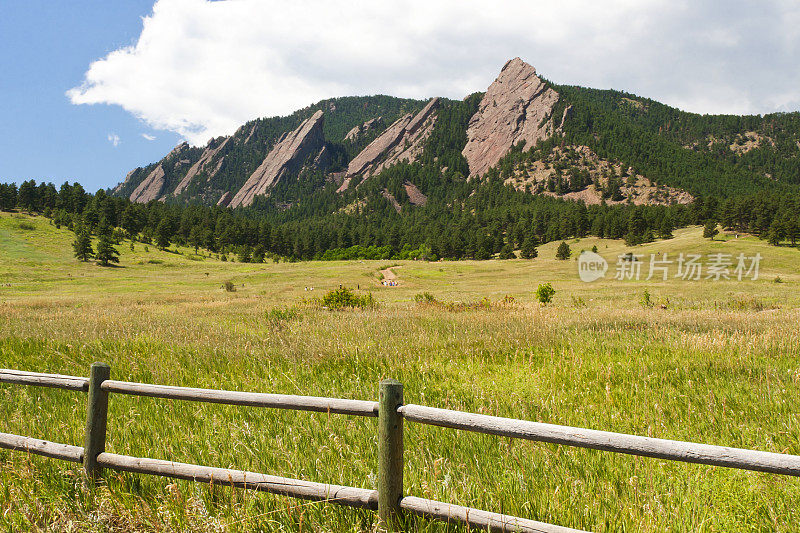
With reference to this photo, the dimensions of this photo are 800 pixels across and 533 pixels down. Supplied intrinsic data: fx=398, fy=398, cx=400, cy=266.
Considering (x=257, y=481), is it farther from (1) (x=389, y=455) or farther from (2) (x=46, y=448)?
(2) (x=46, y=448)

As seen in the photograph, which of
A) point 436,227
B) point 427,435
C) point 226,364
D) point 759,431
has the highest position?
point 436,227

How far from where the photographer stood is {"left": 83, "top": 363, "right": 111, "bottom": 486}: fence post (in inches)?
130

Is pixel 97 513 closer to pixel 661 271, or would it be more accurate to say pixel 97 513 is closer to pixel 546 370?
pixel 546 370

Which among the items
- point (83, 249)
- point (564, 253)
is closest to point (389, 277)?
point (564, 253)

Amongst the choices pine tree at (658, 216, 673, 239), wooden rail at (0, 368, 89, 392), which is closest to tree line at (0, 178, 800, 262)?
pine tree at (658, 216, 673, 239)

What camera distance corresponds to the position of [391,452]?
2.44 metres

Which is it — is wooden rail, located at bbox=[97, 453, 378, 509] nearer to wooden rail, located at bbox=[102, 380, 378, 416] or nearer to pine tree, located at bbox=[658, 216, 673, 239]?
wooden rail, located at bbox=[102, 380, 378, 416]

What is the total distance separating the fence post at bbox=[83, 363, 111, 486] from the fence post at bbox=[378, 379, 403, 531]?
97.2 inches

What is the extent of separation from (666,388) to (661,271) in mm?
64066

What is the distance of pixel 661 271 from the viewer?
5888 cm

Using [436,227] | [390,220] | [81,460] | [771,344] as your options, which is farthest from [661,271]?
[390,220]

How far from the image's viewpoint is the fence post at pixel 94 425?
3.30m

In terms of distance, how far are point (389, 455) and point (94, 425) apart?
8.62ft

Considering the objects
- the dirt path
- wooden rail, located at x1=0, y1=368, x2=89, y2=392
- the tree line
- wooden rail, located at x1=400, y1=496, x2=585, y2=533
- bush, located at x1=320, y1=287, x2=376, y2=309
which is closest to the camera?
wooden rail, located at x1=400, y1=496, x2=585, y2=533
